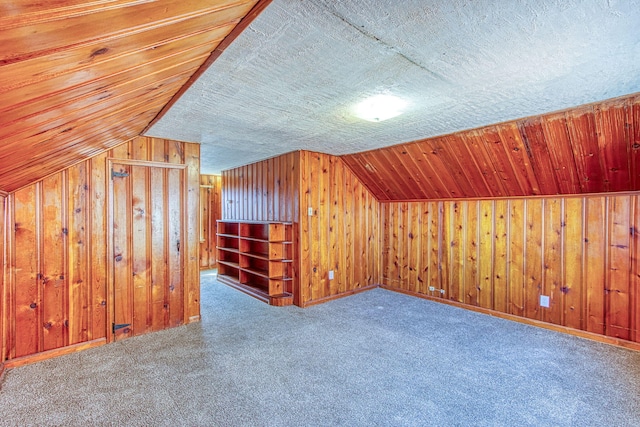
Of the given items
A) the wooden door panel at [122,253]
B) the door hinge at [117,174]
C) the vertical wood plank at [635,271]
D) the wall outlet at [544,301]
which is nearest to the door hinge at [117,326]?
the wooden door panel at [122,253]

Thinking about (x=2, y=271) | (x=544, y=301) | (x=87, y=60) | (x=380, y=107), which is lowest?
(x=544, y=301)

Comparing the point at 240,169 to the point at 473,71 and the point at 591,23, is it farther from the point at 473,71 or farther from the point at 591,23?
the point at 591,23

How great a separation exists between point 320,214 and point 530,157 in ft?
8.46

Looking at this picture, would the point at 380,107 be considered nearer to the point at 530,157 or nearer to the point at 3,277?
the point at 530,157

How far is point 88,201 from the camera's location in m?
3.02

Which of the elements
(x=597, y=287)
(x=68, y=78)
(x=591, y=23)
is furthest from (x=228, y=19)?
(x=597, y=287)

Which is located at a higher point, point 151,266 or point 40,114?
point 40,114

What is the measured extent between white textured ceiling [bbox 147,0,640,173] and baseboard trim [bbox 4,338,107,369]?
2.17 metres

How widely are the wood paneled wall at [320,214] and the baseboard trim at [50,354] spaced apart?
2264 mm

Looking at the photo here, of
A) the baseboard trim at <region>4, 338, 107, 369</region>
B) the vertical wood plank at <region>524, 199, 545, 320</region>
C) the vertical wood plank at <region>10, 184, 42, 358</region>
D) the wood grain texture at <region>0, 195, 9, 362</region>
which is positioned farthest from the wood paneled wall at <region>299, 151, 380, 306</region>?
the wood grain texture at <region>0, 195, 9, 362</region>

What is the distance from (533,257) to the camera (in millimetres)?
3594

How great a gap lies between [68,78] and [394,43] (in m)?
1.36

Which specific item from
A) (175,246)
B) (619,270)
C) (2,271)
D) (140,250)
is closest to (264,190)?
(175,246)

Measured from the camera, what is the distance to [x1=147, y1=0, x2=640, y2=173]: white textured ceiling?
1293mm
